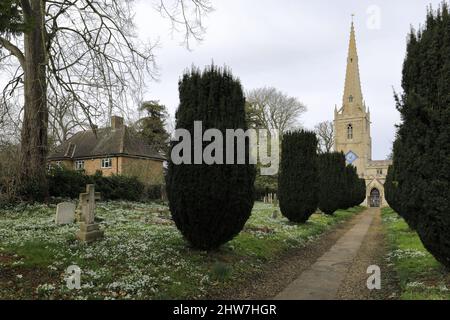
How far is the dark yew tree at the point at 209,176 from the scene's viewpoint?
9734mm

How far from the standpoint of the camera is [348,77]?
78.2 metres

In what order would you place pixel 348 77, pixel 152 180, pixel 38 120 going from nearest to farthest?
pixel 38 120
pixel 152 180
pixel 348 77

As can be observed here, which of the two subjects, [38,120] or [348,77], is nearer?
[38,120]

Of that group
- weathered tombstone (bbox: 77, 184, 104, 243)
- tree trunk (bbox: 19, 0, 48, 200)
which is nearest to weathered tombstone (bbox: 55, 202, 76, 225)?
weathered tombstone (bbox: 77, 184, 104, 243)

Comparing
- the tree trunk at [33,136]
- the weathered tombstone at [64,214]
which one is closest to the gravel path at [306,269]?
the weathered tombstone at [64,214]

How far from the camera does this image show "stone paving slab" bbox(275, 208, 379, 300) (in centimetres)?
783

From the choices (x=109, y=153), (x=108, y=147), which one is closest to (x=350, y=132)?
(x=108, y=147)

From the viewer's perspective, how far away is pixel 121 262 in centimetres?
857

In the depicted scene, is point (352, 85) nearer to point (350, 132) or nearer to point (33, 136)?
point (350, 132)

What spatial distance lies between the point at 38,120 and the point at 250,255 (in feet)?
42.3

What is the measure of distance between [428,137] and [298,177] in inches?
485

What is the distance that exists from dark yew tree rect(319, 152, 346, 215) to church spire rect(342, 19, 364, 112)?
152 feet
